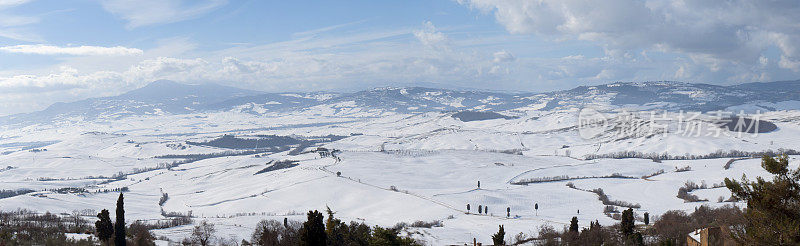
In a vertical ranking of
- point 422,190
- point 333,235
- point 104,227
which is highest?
point 333,235

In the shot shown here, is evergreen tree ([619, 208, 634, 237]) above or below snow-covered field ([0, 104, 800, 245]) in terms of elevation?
above

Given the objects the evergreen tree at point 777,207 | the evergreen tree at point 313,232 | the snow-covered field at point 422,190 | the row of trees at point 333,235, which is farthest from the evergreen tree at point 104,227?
the evergreen tree at point 777,207

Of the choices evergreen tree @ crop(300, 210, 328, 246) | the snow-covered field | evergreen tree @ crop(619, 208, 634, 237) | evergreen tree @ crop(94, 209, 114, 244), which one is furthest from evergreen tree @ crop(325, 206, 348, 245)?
evergreen tree @ crop(619, 208, 634, 237)

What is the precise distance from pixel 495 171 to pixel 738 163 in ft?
222

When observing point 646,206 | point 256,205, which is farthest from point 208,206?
point 646,206

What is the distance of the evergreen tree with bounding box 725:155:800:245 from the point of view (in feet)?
58.3

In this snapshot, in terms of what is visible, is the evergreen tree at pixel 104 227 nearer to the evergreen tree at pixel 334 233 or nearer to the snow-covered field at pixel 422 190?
the snow-covered field at pixel 422 190

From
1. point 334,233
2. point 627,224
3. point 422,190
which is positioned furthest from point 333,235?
point 422,190

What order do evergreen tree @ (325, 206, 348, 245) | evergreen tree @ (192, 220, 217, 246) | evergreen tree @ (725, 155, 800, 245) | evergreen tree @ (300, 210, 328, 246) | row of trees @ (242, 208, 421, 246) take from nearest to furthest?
evergreen tree @ (725, 155, 800, 245), row of trees @ (242, 208, 421, 246), evergreen tree @ (300, 210, 328, 246), evergreen tree @ (325, 206, 348, 245), evergreen tree @ (192, 220, 217, 246)

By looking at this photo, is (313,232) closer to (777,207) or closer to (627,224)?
(777,207)

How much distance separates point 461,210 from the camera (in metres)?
93.1

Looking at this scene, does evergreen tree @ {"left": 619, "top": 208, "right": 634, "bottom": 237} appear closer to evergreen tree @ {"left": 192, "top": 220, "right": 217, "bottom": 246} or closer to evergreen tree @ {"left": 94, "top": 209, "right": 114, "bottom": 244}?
evergreen tree @ {"left": 192, "top": 220, "right": 217, "bottom": 246}

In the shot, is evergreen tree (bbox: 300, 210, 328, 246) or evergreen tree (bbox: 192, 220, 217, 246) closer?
evergreen tree (bbox: 300, 210, 328, 246)

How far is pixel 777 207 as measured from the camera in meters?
18.3
